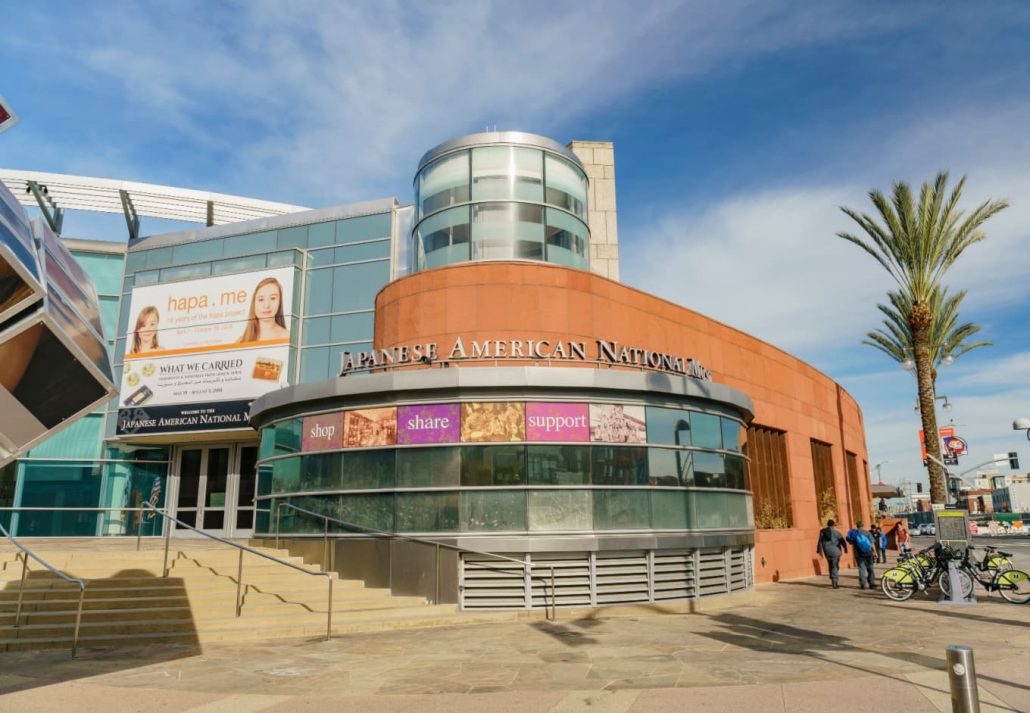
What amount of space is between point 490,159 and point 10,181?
84.3 ft

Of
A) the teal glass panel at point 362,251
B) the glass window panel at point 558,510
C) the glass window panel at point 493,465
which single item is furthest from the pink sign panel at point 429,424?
the teal glass panel at point 362,251

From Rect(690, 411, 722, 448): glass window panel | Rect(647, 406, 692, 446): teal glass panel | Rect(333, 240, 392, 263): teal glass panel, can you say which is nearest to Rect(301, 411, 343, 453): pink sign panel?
Rect(647, 406, 692, 446): teal glass panel

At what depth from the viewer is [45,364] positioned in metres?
3.60

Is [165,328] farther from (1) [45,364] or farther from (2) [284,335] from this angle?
(1) [45,364]

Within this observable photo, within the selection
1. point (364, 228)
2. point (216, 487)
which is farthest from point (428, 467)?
point (216, 487)

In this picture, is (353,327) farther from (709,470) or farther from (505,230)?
(709,470)

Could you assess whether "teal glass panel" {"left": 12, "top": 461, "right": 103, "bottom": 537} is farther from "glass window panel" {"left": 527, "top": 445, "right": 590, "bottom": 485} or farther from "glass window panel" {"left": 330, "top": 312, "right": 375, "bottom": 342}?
"glass window panel" {"left": 527, "top": 445, "right": 590, "bottom": 485}

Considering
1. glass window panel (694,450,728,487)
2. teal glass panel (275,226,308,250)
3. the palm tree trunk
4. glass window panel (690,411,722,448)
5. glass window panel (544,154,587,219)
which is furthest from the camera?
teal glass panel (275,226,308,250)

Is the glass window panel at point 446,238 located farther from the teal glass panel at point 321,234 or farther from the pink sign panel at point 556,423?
the teal glass panel at point 321,234

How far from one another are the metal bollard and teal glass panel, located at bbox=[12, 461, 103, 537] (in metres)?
33.0

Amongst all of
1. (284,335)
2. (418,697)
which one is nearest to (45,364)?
(418,697)

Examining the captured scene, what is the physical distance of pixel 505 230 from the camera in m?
19.8

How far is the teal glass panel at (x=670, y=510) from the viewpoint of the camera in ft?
51.6

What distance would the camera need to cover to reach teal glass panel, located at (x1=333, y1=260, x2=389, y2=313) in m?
30.0
